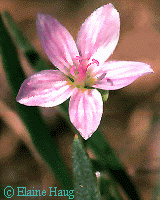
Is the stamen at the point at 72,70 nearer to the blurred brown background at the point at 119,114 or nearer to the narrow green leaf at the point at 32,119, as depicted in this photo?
the narrow green leaf at the point at 32,119

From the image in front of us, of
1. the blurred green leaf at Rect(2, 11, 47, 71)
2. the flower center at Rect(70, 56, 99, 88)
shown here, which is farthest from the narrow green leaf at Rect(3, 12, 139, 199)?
the flower center at Rect(70, 56, 99, 88)

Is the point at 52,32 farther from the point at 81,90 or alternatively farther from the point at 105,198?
the point at 105,198

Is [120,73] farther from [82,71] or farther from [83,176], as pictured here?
[83,176]

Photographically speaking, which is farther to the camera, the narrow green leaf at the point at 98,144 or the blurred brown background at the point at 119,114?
the blurred brown background at the point at 119,114

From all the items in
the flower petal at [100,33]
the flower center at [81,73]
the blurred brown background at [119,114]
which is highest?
the flower petal at [100,33]

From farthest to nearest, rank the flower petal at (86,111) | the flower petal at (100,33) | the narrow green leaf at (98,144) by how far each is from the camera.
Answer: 1. the narrow green leaf at (98,144)
2. the flower petal at (100,33)
3. the flower petal at (86,111)

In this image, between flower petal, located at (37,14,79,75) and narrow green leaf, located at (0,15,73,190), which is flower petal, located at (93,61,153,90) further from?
narrow green leaf, located at (0,15,73,190)

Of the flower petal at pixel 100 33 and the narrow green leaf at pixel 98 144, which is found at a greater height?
the flower petal at pixel 100 33

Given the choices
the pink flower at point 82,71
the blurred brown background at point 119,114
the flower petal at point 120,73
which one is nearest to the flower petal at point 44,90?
the pink flower at point 82,71

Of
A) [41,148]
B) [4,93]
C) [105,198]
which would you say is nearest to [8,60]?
[41,148]
